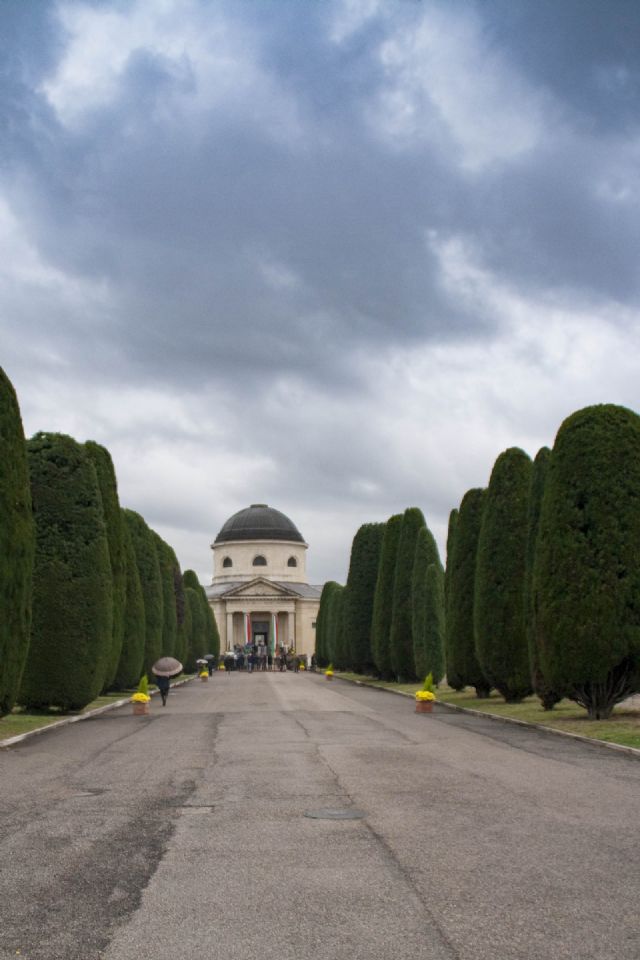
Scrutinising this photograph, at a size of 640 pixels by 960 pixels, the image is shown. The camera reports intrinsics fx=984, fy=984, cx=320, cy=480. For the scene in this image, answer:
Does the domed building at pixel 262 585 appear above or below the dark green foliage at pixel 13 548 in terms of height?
above

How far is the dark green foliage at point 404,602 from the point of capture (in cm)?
4009

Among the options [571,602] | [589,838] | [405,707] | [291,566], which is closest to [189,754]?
[589,838]

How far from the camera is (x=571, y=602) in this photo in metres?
19.3

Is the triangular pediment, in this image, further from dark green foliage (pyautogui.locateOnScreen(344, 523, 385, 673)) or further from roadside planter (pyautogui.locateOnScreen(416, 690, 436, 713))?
roadside planter (pyautogui.locateOnScreen(416, 690, 436, 713))

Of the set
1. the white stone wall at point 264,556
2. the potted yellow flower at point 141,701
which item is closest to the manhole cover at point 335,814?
the potted yellow flower at point 141,701

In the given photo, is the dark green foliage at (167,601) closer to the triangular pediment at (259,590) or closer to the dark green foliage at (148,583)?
the dark green foliage at (148,583)

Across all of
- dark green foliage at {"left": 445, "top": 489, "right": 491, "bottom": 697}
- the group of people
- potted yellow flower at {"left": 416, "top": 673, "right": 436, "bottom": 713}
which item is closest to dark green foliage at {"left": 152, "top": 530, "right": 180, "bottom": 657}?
dark green foliage at {"left": 445, "top": 489, "right": 491, "bottom": 697}

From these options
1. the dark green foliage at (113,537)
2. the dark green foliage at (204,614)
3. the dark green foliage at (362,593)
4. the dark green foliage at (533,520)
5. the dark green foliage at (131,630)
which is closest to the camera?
the dark green foliage at (533,520)

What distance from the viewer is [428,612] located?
117 feet

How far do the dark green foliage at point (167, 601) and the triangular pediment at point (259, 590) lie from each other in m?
65.6

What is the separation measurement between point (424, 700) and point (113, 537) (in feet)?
33.3

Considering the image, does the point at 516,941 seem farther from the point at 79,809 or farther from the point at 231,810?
the point at 79,809

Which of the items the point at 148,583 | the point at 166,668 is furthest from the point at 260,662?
the point at 166,668

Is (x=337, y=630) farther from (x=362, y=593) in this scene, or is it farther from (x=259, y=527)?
(x=259, y=527)
